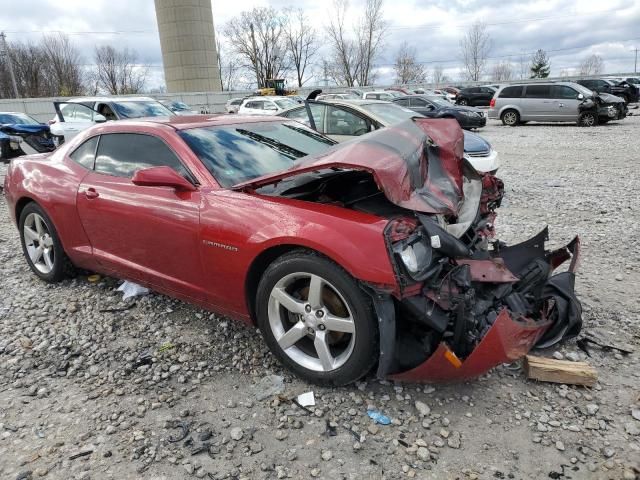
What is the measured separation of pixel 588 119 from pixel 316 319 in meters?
19.0

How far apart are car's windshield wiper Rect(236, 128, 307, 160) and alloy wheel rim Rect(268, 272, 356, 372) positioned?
1240 mm

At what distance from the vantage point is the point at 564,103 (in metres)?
17.9

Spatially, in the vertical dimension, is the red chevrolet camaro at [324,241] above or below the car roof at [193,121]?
below

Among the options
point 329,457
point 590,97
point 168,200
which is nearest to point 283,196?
point 168,200

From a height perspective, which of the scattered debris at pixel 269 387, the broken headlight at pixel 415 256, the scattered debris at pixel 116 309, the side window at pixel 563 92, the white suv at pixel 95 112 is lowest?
the scattered debris at pixel 269 387

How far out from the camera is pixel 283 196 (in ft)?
9.50

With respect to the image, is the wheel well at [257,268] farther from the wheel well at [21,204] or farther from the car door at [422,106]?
the car door at [422,106]

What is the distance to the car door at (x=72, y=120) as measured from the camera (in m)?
11.1

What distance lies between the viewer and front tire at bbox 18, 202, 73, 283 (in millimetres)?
4137

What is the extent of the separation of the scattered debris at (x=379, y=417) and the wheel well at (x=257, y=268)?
0.92 meters

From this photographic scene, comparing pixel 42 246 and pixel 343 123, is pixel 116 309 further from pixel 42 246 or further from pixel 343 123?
pixel 343 123

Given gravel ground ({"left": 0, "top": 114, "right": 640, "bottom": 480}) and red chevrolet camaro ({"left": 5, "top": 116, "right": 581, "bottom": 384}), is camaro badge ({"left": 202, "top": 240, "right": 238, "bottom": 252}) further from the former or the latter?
gravel ground ({"left": 0, "top": 114, "right": 640, "bottom": 480})

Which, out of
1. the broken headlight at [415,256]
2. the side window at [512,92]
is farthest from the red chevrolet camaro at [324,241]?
the side window at [512,92]

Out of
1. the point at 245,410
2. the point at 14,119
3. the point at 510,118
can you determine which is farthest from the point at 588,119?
the point at 14,119
